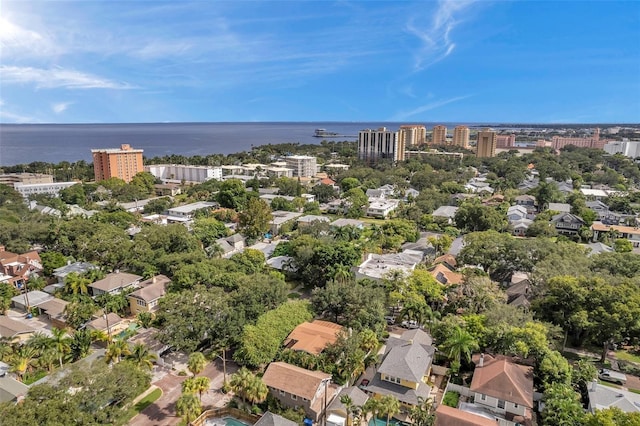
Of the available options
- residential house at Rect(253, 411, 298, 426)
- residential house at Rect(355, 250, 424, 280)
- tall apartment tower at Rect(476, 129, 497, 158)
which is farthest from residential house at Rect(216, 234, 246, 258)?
tall apartment tower at Rect(476, 129, 497, 158)

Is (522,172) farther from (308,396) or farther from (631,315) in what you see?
(308,396)

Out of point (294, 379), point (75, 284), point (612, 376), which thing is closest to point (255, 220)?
point (75, 284)

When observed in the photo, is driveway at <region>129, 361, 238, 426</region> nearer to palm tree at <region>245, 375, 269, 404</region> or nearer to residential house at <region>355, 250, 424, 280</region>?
palm tree at <region>245, 375, 269, 404</region>

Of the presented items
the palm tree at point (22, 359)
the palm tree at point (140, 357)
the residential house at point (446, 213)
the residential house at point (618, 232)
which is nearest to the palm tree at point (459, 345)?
the palm tree at point (140, 357)

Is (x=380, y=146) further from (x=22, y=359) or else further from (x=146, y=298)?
(x=22, y=359)

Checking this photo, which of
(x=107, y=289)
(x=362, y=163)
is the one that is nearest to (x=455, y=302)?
(x=107, y=289)

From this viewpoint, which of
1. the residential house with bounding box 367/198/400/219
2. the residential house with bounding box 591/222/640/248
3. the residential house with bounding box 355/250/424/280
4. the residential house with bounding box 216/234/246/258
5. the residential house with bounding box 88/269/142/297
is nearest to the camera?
the residential house with bounding box 88/269/142/297
